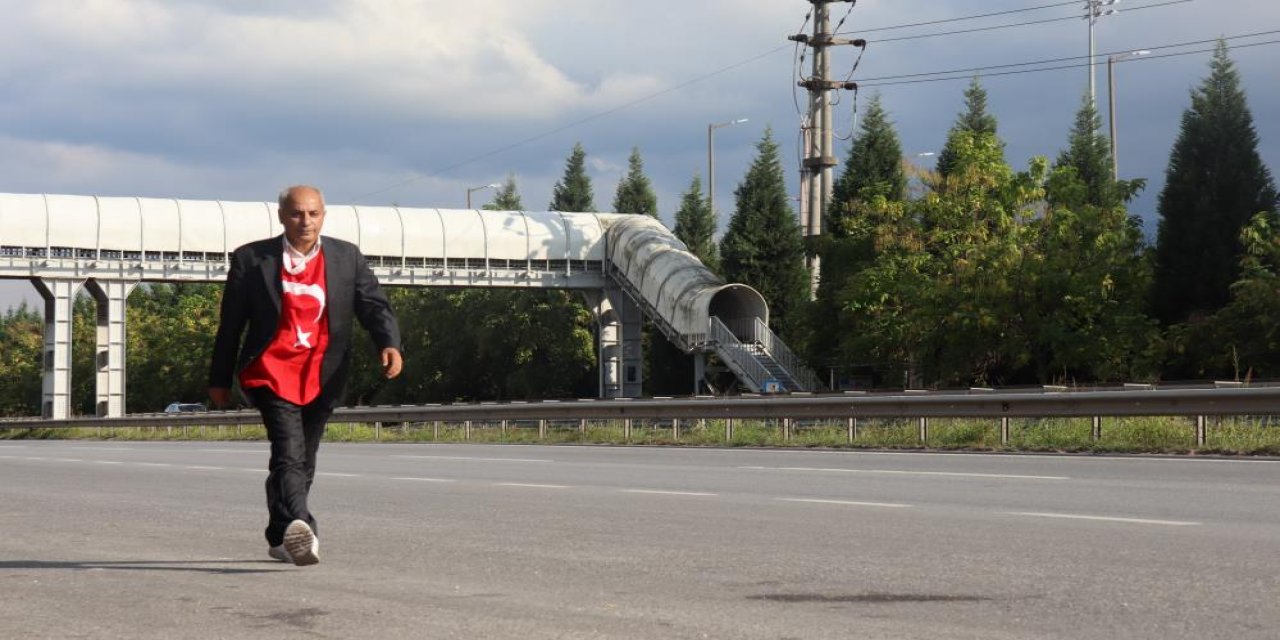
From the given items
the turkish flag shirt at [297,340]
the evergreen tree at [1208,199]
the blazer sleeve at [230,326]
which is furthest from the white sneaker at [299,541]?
the evergreen tree at [1208,199]

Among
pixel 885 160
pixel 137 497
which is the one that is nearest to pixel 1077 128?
pixel 885 160

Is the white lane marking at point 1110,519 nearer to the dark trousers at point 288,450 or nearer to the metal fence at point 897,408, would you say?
the dark trousers at point 288,450

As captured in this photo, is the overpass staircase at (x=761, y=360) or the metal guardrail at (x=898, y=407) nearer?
the metal guardrail at (x=898, y=407)

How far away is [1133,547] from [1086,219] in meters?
44.6

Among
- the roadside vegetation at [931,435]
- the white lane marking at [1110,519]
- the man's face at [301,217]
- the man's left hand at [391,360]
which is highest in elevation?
the man's face at [301,217]

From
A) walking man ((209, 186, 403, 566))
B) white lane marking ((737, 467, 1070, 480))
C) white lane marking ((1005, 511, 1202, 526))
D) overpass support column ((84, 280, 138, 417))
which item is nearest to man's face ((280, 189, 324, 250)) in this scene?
walking man ((209, 186, 403, 566))

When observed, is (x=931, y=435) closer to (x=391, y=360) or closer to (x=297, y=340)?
(x=391, y=360)

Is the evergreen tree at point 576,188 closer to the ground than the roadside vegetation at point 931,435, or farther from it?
farther from it

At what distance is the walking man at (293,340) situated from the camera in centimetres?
827

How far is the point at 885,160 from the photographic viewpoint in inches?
2601

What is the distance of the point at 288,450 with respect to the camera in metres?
8.30

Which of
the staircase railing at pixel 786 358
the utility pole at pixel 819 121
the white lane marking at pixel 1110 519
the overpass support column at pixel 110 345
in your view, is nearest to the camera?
the white lane marking at pixel 1110 519

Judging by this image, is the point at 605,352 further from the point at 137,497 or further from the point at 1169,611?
the point at 1169,611

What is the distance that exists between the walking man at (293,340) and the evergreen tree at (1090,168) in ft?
160
